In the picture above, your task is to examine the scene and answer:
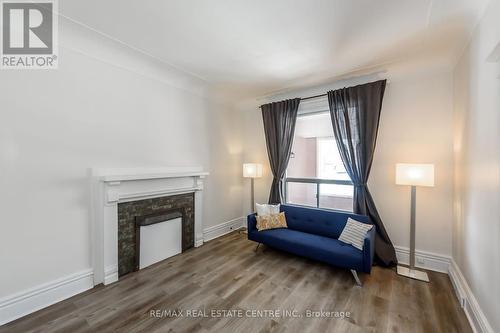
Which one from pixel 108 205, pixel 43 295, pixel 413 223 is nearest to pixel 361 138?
pixel 413 223

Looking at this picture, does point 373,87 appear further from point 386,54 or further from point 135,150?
point 135,150

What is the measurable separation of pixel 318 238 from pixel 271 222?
2.57 feet

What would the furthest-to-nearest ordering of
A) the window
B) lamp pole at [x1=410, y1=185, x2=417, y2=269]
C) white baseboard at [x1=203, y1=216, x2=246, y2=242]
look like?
white baseboard at [x1=203, y1=216, x2=246, y2=242], the window, lamp pole at [x1=410, y1=185, x2=417, y2=269]

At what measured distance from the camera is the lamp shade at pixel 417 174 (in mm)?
2455

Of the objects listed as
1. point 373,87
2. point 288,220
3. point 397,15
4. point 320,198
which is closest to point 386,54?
point 373,87

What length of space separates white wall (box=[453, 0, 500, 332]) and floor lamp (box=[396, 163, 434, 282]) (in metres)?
0.30

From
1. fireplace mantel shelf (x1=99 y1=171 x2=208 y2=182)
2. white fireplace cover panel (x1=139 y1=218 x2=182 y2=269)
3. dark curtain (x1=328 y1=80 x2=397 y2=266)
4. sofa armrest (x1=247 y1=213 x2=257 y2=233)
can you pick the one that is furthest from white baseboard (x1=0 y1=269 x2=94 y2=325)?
dark curtain (x1=328 y1=80 x2=397 y2=266)

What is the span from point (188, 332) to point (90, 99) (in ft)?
8.87

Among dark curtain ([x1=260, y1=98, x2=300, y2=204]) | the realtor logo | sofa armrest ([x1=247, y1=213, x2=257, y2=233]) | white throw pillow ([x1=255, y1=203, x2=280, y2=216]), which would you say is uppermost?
the realtor logo

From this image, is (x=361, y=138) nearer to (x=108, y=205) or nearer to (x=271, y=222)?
(x=271, y=222)

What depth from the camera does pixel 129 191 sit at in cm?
270

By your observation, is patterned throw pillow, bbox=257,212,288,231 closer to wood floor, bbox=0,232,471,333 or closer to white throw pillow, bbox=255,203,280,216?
white throw pillow, bbox=255,203,280,216

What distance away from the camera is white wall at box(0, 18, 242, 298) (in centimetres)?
193

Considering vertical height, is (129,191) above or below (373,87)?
below
